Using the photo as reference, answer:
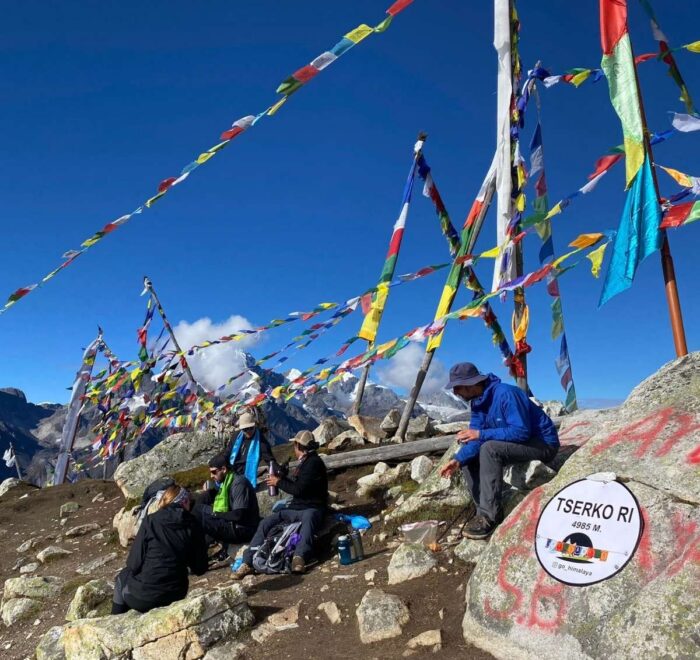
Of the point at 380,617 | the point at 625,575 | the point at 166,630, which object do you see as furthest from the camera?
the point at 166,630

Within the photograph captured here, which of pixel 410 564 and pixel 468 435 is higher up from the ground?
pixel 468 435

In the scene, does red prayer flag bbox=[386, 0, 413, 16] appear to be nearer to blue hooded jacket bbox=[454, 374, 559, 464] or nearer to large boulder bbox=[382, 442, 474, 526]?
blue hooded jacket bbox=[454, 374, 559, 464]

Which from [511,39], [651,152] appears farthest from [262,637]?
[511,39]

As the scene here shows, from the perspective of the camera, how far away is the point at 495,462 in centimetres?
650

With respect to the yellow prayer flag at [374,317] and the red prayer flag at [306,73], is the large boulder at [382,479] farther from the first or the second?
the red prayer flag at [306,73]

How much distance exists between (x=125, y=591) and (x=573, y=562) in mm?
5069

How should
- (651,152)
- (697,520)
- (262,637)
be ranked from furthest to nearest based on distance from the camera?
1. (651,152)
2. (262,637)
3. (697,520)

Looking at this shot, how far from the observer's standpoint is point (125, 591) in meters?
6.37

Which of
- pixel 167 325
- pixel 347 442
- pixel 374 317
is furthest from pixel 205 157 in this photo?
pixel 167 325

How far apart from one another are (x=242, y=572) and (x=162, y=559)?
5.47 ft

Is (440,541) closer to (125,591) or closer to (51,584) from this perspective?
(125,591)

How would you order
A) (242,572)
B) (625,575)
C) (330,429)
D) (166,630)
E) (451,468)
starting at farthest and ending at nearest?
(330,429) → (242,572) → (451,468) → (166,630) → (625,575)

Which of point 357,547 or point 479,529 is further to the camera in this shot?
point 357,547

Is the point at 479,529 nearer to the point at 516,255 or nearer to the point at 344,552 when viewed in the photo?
the point at 344,552
